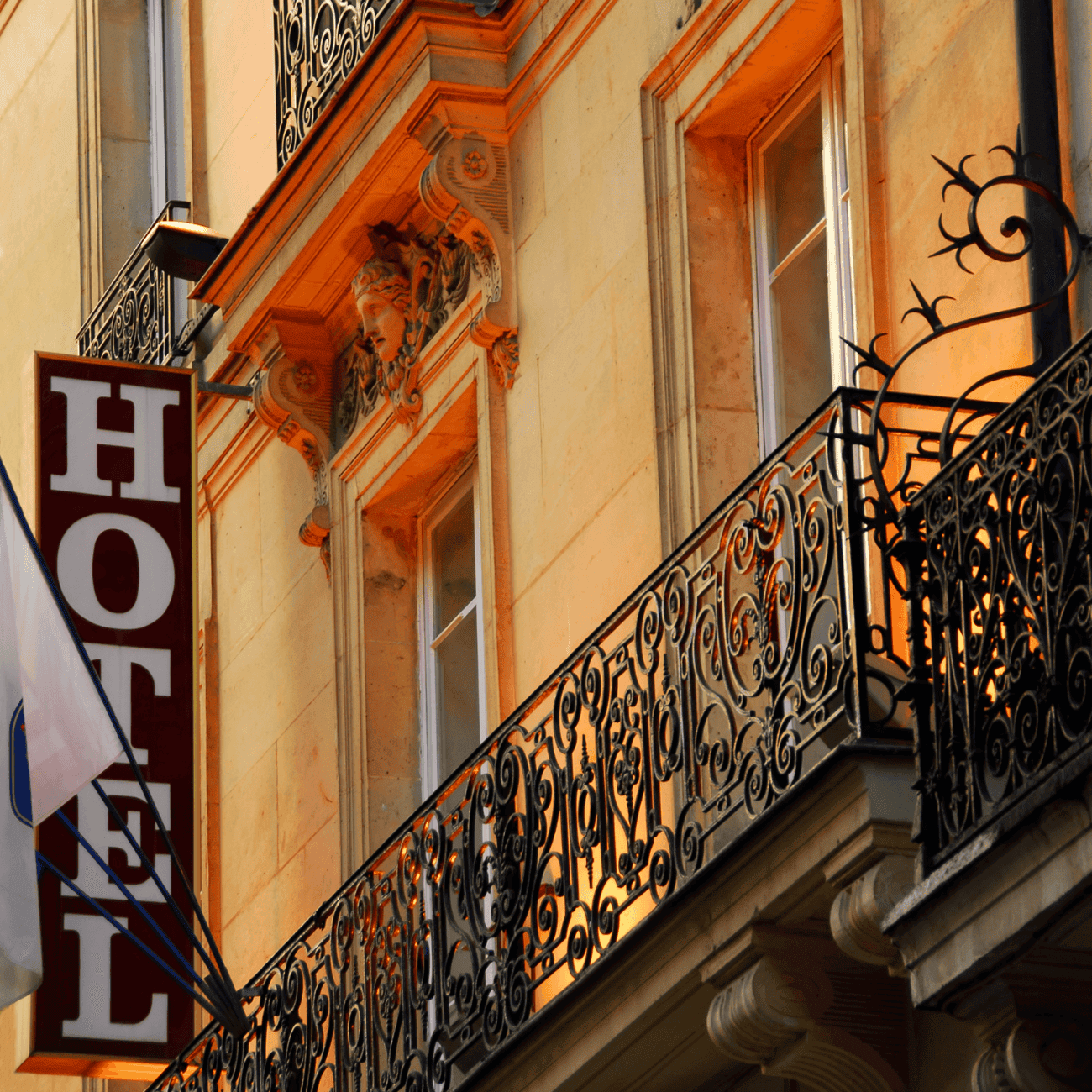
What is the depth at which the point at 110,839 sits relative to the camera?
1366 centimetres

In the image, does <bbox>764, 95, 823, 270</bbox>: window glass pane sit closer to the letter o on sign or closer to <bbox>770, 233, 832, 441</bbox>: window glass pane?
<bbox>770, 233, 832, 441</bbox>: window glass pane

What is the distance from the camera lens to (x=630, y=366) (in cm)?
1121

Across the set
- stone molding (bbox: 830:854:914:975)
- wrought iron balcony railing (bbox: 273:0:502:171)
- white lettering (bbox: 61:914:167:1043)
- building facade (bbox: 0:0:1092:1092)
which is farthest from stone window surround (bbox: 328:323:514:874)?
stone molding (bbox: 830:854:914:975)

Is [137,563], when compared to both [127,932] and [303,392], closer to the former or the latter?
[303,392]

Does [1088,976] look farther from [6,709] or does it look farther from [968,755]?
[6,709]

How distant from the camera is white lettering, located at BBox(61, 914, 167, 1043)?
13234 millimetres

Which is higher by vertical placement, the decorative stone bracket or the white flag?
the white flag

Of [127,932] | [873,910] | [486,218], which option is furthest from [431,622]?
[873,910]

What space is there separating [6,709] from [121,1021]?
2.78 m

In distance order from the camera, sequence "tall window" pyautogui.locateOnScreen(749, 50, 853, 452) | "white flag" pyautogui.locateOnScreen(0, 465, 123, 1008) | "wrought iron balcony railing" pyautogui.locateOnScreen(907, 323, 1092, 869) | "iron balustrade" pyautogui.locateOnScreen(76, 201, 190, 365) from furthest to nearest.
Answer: "iron balustrade" pyautogui.locateOnScreen(76, 201, 190, 365), "tall window" pyautogui.locateOnScreen(749, 50, 853, 452), "white flag" pyautogui.locateOnScreen(0, 465, 123, 1008), "wrought iron balcony railing" pyautogui.locateOnScreen(907, 323, 1092, 869)

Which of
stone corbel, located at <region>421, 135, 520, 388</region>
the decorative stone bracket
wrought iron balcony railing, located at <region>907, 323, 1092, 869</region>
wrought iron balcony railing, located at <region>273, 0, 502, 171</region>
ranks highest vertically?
wrought iron balcony railing, located at <region>273, 0, 502, 171</region>

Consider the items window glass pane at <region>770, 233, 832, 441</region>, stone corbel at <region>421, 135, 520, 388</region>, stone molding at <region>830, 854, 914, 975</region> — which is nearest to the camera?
stone molding at <region>830, 854, 914, 975</region>

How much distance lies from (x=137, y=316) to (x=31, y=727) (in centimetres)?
605

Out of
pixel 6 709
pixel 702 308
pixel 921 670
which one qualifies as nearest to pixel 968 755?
pixel 921 670
